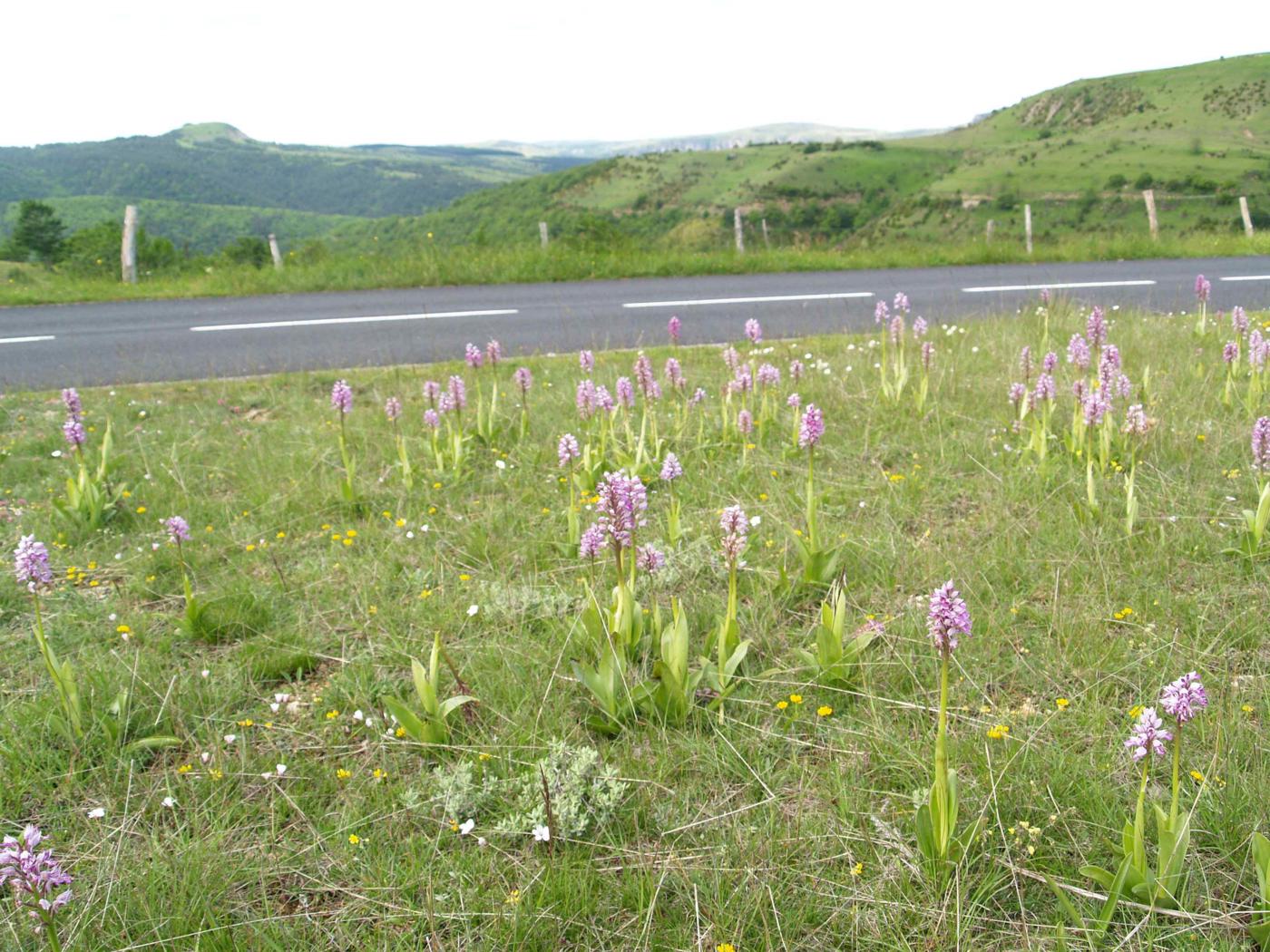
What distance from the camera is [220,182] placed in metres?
127

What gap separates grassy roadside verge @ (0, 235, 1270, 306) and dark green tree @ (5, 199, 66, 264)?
12.7m

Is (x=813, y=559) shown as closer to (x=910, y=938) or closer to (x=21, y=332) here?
(x=910, y=938)

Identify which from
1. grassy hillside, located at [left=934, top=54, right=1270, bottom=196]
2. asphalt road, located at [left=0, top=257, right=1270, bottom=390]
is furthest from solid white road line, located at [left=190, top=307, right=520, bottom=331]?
grassy hillside, located at [left=934, top=54, right=1270, bottom=196]

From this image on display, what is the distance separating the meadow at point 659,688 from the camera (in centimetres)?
215

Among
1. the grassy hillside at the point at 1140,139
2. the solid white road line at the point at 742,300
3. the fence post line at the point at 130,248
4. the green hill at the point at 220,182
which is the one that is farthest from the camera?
the green hill at the point at 220,182

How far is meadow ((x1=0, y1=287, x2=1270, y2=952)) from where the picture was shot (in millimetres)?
2148

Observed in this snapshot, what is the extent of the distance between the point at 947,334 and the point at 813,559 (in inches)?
208

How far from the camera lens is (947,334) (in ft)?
26.8

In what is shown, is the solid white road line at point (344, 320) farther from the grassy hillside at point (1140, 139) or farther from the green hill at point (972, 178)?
the grassy hillside at point (1140, 139)

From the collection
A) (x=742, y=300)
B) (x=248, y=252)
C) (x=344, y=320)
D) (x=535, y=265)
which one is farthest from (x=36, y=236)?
(x=742, y=300)

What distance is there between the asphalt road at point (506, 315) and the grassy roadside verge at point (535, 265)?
24.9 inches

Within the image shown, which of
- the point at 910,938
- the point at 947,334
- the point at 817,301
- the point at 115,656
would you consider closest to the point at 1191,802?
the point at 910,938

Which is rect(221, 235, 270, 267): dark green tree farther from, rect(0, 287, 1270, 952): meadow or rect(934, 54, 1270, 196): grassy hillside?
rect(934, 54, 1270, 196): grassy hillside

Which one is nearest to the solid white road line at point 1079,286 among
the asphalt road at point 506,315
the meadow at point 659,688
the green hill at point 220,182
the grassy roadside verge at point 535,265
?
the asphalt road at point 506,315
